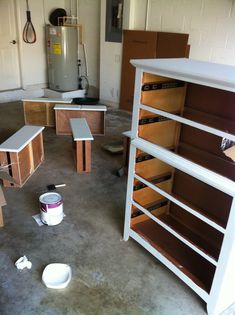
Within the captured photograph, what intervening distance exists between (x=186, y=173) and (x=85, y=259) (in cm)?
96

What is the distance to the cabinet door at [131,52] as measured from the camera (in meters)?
4.83

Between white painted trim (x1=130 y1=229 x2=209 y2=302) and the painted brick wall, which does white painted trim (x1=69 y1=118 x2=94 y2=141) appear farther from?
the painted brick wall

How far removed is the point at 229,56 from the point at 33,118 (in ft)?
9.89

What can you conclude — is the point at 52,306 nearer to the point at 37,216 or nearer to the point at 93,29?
the point at 37,216

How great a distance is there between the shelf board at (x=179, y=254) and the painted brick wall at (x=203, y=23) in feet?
9.17

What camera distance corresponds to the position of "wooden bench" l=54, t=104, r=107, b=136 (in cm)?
424

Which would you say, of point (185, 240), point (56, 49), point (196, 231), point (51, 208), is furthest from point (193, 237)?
point (56, 49)

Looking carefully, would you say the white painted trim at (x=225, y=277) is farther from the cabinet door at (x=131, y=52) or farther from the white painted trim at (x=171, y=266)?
the cabinet door at (x=131, y=52)

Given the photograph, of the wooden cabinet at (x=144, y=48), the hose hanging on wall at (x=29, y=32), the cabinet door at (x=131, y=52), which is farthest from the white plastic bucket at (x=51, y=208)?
the hose hanging on wall at (x=29, y=32)

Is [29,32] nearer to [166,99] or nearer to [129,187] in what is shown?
[166,99]

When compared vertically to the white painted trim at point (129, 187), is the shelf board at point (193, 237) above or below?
below

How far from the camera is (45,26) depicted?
6055mm

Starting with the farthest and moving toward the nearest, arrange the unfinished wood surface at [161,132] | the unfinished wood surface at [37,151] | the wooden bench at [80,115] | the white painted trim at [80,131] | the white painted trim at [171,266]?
the wooden bench at [80,115]
the unfinished wood surface at [37,151]
the white painted trim at [80,131]
the unfinished wood surface at [161,132]
the white painted trim at [171,266]

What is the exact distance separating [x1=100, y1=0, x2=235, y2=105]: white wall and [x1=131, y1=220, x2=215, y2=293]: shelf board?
2.80m
